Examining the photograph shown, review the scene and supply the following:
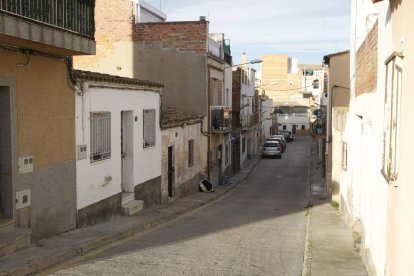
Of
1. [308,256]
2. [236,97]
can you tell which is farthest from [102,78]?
[236,97]

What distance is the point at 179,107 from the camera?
24.5 metres

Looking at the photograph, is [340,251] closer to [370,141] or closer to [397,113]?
[370,141]

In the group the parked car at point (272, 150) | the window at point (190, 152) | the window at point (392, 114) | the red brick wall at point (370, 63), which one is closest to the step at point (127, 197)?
the window at point (190, 152)

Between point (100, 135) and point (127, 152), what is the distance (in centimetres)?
247

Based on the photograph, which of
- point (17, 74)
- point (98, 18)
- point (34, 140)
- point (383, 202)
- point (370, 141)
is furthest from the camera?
point (98, 18)

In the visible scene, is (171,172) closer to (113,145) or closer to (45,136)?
(113,145)

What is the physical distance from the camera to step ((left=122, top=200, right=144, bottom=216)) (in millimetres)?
14367

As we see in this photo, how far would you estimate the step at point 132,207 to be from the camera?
14.4 metres

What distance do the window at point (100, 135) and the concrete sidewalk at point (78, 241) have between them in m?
1.70

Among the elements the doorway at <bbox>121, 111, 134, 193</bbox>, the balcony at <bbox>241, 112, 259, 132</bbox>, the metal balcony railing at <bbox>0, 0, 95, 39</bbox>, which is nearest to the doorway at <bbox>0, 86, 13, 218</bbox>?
the metal balcony railing at <bbox>0, 0, 95, 39</bbox>

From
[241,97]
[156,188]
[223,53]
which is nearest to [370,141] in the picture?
[156,188]

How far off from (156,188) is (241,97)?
22.0 m

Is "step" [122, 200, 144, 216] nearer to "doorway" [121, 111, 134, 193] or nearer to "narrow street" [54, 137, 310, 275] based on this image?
"doorway" [121, 111, 134, 193]

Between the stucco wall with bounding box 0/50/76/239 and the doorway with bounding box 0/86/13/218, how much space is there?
12cm
